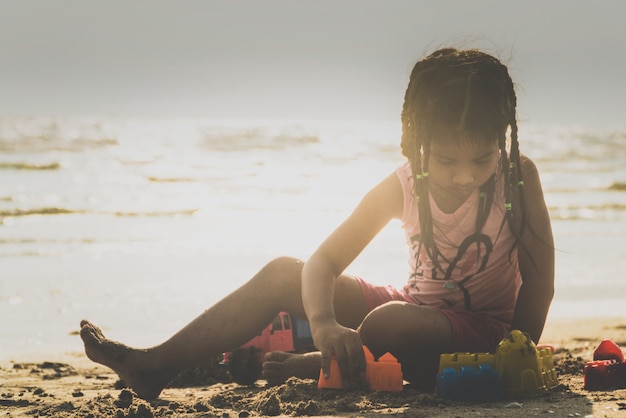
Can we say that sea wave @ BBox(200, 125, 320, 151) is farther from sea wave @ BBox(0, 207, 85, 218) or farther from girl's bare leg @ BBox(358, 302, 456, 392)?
girl's bare leg @ BBox(358, 302, 456, 392)

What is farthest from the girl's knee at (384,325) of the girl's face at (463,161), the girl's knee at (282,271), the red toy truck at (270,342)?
the red toy truck at (270,342)

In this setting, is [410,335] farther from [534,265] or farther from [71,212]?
[71,212]

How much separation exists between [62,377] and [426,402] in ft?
6.51

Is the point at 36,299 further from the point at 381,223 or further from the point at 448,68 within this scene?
the point at 448,68

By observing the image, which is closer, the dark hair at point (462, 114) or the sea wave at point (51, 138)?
the dark hair at point (462, 114)

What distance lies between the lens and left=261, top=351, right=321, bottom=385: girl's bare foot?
325 cm

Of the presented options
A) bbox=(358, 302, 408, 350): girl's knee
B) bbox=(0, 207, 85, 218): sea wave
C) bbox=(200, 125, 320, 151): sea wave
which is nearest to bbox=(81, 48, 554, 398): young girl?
bbox=(358, 302, 408, 350): girl's knee

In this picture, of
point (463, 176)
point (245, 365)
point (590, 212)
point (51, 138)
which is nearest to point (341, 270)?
point (463, 176)

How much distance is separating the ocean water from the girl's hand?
1.83 m

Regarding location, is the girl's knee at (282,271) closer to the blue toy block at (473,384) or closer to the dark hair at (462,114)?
the dark hair at (462,114)

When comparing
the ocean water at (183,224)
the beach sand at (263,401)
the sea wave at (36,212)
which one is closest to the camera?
the beach sand at (263,401)

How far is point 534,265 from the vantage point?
125 inches

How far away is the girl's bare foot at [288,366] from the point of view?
3248 mm

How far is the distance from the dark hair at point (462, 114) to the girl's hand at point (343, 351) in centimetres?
67
